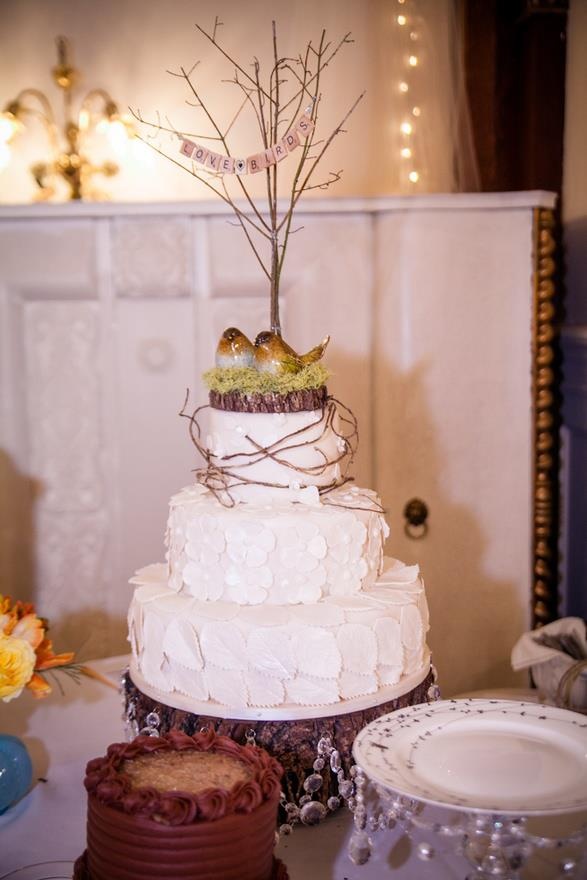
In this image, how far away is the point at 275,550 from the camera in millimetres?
1695

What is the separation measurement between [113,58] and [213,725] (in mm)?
2378

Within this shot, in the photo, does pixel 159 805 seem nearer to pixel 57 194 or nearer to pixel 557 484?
pixel 557 484

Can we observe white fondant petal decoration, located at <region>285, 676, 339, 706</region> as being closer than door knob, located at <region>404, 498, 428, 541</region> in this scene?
Yes

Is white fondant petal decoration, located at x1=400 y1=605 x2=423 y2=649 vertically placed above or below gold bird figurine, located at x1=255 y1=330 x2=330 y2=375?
below

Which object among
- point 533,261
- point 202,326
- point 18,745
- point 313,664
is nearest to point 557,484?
point 533,261

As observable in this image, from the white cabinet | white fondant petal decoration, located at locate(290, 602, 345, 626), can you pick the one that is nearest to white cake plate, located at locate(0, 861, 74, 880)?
white fondant petal decoration, located at locate(290, 602, 345, 626)

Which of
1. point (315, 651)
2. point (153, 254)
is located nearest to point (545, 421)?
point (153, 254)

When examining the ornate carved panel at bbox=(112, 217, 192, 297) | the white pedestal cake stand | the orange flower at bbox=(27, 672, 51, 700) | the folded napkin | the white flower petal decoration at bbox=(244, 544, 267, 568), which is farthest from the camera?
the ornate carved panel at bbox=(112, 217, 192, 297)

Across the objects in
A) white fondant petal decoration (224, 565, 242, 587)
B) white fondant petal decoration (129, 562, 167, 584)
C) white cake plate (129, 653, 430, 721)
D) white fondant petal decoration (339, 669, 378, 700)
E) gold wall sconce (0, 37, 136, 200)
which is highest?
gold wall sconce (0, 37, 136, 200)

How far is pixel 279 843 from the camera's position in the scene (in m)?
1.66

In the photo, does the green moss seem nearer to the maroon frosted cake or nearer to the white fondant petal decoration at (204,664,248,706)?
the white fondant petal decoration at (204,664,248,706)

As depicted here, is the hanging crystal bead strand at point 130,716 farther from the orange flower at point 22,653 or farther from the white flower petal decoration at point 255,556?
the white flower petal decoration at point 255,556

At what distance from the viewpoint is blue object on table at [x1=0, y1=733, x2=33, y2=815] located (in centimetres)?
176

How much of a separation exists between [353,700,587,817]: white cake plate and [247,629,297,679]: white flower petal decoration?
0.22 meters
